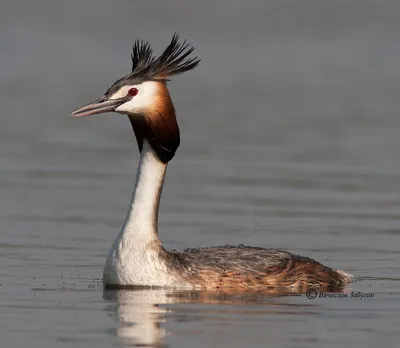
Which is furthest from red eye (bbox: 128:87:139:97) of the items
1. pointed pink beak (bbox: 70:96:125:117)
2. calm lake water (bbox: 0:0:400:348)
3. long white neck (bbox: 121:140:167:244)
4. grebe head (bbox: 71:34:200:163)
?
calm lake water (bbox: 0:0:400:348)

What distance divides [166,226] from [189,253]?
11.2 ft

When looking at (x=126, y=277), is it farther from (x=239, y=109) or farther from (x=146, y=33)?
(x=146, y=33)

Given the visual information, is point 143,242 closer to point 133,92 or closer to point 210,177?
point 133,92

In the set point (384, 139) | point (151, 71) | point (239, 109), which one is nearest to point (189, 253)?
point (151, 71)

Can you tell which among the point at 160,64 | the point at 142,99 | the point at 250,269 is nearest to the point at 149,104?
the point at 142,99

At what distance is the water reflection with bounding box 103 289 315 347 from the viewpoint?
13.1 metres

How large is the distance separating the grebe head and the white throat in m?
0.16

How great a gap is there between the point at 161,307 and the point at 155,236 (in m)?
1.40

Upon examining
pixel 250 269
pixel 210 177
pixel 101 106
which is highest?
pixel 101 106

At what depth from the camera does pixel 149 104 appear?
51.5ft

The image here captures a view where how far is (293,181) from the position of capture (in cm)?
2312

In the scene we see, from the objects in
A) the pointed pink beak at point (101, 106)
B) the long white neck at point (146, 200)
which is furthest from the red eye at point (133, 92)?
the long white neck at point (146, 200)

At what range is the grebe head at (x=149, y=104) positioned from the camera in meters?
15.6

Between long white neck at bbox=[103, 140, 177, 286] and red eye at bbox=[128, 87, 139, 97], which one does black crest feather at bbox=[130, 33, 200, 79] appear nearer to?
red eye at bbox=[128, 87, 139, 97]
